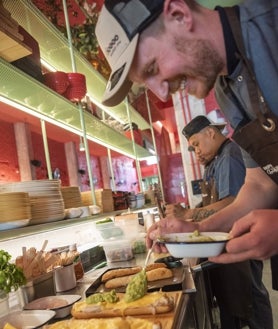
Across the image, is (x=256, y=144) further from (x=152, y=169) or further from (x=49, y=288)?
(x=152, y=169)

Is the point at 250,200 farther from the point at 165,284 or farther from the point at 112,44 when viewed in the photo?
the point at 112,44

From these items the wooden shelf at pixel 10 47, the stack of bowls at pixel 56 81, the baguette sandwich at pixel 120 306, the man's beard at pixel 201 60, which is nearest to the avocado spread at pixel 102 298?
the baguette sandwich at pixel 120 306

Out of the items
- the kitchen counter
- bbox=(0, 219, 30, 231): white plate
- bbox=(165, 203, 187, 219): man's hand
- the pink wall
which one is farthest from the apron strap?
the pink wall

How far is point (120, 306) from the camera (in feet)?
4.33

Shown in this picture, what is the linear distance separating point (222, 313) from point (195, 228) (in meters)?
1.58

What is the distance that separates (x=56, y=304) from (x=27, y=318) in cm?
18

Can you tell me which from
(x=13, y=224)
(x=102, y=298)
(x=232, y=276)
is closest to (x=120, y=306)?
(x=102, y=298)

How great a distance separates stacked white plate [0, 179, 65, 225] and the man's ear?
3.37 ft

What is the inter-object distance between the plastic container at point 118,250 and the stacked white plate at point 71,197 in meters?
0.37

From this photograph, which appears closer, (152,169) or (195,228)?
(195,228)

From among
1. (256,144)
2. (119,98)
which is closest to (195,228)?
(256,144)

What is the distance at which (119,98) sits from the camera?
136cm

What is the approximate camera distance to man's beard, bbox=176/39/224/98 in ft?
4.16

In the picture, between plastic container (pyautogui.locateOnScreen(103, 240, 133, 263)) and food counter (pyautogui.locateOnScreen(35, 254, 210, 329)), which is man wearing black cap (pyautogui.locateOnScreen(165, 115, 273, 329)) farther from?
food counter (pyautogui.locateOnScreen(35, 254, 210, 329))
